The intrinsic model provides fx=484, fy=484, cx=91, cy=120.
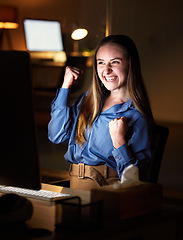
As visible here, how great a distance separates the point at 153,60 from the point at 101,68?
287cm

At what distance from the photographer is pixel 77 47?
5406 millimetres

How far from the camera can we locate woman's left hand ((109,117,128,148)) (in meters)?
2.22

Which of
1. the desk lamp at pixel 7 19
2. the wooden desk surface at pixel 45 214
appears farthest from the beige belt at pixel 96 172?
the desk lamp at pixel 7 19

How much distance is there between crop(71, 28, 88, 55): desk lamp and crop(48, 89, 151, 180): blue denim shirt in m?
2.83

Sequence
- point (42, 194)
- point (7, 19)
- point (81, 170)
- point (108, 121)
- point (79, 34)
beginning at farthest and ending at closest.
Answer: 1. point (7, 19)
2. point (79, 34)
3. point (108, 121)
4. point (81, 170)
5. point (42, 194)

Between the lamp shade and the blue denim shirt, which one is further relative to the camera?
the lamp shade

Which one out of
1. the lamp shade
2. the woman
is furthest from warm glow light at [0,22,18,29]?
the woman

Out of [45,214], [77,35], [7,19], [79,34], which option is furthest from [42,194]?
[7,19]

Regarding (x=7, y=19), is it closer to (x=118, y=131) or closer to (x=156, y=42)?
(x=156, y=42)

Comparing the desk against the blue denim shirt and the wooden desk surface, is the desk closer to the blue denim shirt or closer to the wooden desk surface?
the wooden desk surface

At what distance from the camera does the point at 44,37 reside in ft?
18.5

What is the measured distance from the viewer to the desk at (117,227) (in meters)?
1.31

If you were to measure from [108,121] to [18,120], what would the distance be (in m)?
1.11

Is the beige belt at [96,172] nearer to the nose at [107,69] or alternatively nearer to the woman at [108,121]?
the woman at [108,121]
